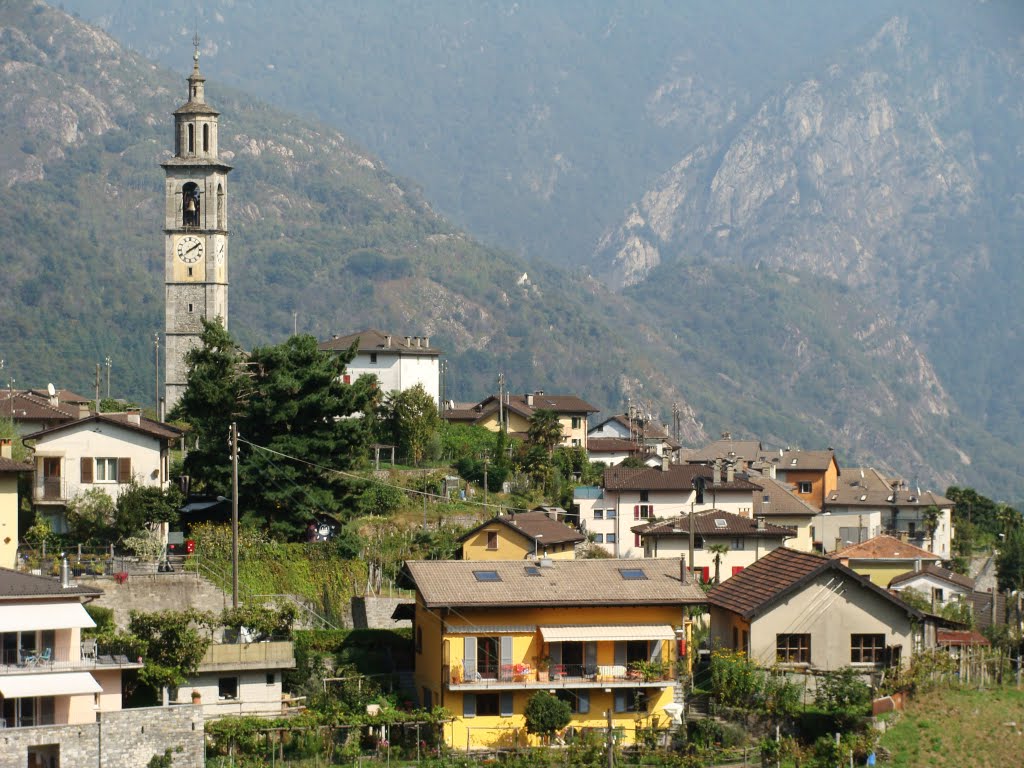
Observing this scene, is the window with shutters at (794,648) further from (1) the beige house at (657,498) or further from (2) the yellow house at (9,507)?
(1) the beige house at (657,498)

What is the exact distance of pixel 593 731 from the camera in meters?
49.8

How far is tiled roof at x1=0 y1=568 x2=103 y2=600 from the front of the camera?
46344mm

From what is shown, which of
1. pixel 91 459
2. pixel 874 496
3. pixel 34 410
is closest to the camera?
pixel 91 459

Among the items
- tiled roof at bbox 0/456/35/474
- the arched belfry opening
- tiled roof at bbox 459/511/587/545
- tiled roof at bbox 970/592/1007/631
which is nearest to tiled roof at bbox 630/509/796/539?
tiled roof at bbox 459/511/587/545

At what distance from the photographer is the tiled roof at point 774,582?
178 feet

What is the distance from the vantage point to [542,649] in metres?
51.7

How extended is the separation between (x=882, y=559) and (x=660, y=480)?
12.9 m

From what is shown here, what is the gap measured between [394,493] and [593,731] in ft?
88.3

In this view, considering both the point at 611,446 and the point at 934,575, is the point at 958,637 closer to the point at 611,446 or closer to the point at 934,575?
the point at 934,575

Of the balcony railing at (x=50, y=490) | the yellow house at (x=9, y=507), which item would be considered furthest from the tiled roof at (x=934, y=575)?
the yellow house at (x=9, y=507)

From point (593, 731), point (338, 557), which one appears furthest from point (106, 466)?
point (593, 731)

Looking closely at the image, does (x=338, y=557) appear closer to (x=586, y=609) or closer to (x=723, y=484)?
(x=586, y=609)

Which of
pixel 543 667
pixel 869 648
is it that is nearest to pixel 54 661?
pixel 543 667

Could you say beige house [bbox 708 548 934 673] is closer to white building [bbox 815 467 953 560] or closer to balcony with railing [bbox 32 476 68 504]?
balcony with railing [bbox 32 476 68 504]
